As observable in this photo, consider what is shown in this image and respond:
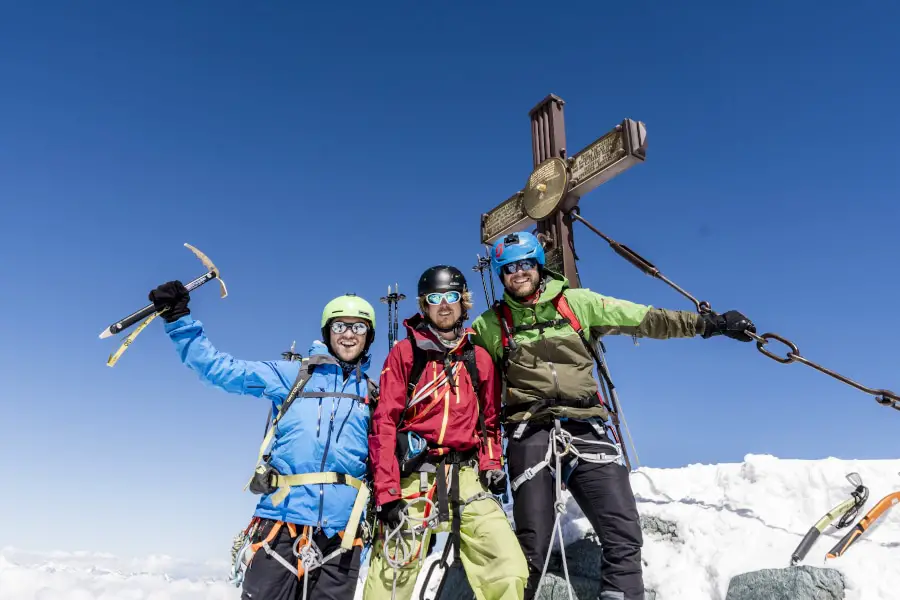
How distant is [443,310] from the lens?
5.48 meters

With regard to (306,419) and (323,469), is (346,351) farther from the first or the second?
(323,469)

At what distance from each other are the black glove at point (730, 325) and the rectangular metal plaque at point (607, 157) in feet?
7.27

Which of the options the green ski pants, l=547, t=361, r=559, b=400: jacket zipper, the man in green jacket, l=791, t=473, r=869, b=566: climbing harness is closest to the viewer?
the green ski pants

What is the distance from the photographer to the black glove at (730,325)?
539cm

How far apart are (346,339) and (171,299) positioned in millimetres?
1619

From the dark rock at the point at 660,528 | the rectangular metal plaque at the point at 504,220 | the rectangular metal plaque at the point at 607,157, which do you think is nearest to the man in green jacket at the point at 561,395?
the dark rock at the point at 660,528

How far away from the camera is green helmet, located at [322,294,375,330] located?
5613 millimetres

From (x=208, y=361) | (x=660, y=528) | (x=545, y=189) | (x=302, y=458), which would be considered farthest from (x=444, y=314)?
(x=660, y=528)

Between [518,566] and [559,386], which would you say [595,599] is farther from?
[559,386]

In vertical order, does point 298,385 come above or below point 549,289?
below

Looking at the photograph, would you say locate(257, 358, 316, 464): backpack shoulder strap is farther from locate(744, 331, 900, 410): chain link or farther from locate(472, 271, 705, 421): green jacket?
locate(744, 331, 900, 410): chain link

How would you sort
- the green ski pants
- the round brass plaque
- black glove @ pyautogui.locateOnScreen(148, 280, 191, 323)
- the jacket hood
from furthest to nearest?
the round brass plaque, the jacket hood, black glove @ pyautogui.locateOnScreen(148, 280, 191, 323), the green ski pants

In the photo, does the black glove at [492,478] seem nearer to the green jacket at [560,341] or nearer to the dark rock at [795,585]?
the green jacket at [560,341]

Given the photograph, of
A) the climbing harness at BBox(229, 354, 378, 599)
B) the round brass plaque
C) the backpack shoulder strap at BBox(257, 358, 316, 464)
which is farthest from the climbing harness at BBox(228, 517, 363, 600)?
the round brass plaque
